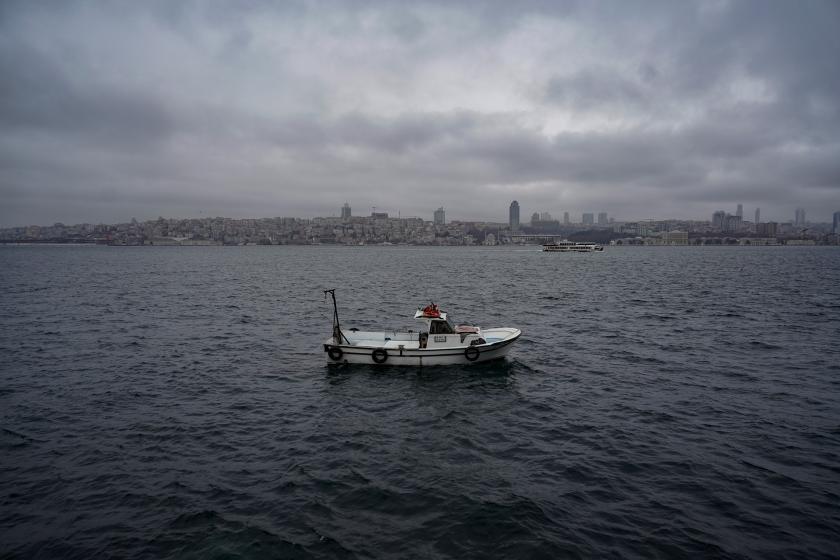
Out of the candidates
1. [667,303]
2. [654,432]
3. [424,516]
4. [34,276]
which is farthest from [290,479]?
[34,276]

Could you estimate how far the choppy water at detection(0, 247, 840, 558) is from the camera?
12.3m

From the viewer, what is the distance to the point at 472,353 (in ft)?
88.4

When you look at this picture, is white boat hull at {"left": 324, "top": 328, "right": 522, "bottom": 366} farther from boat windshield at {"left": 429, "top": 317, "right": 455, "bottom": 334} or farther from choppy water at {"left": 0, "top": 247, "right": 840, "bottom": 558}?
boat windshield at {"left": 429, "top": 317, "right": 455, "bottom": 334}

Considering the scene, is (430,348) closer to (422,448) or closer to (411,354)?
(411,354)

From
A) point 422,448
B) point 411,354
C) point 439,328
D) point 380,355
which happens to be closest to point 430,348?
point 411,354

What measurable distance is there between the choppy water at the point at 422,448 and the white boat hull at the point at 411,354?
2.26 ft

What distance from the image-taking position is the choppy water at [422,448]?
12.3 m

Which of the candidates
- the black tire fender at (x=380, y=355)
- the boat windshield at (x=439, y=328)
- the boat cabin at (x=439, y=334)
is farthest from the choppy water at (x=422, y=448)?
the boat windshield at (x=439, y=328)

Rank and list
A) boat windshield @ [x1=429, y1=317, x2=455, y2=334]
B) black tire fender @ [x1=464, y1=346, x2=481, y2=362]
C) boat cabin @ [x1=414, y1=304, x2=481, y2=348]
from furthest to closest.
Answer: boat windshield @ [x1=429, y1=317, x2=455, y2=334] < boat cabin @ [x1=414, y1=304, x2=481, y2=348] < black tire fender @ [x1=464, y1=346, x2=481, y2=362]

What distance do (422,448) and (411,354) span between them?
368 inches

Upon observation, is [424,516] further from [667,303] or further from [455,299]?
[667,303]

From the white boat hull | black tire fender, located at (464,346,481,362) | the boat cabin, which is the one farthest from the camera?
the boat cabin

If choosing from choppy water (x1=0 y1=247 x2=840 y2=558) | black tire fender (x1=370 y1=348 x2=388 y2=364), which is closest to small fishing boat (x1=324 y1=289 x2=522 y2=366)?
black tire fender (x1=370 y1=348 x2=388 y2=364)

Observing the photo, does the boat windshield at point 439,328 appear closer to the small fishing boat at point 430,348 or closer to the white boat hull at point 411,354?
the small fishing boat at point 430,348
